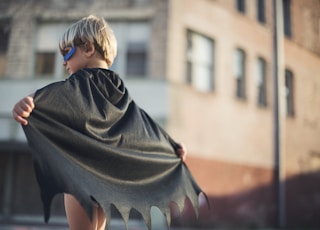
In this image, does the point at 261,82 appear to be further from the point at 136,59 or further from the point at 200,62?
the point at 136,59

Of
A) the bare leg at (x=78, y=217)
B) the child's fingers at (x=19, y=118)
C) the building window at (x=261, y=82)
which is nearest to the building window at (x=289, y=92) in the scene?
the building window at (x=261, y=82)

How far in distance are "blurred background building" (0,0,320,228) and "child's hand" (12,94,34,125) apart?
611 centimetres

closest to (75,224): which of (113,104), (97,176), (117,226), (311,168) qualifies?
(97,176)

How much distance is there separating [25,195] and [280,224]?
14.8 feet

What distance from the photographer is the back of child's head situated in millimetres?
1567

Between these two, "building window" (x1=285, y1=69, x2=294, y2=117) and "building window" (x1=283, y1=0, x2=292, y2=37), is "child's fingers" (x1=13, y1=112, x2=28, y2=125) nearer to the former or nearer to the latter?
"building window" (x1=285, y1=69, x2=294, y2=117)

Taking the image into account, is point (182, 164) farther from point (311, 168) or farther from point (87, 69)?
point (311, 168)

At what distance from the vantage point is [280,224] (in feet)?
23.5

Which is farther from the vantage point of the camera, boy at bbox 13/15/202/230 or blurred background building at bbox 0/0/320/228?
blurred background building at bbox 0/0/320/228

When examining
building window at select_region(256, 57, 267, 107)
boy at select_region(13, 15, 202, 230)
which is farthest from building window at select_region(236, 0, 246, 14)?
boy at select_region(13, 15, 202, 230)

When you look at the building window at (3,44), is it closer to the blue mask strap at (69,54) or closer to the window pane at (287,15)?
the window pane at (287,15)

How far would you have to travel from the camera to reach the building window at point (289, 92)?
744 centimetres

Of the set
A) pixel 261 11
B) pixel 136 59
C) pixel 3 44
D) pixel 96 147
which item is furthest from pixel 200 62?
pixel 96 147

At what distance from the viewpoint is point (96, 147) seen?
1.45 metres
